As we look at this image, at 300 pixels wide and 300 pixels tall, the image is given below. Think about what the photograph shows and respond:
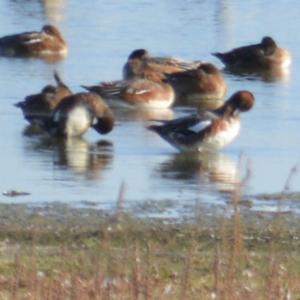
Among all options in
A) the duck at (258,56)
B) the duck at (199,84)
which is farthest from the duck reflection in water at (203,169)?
the duck at (258,56)

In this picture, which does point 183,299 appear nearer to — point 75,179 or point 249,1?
point 75,179

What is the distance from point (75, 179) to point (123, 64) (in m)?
8.56

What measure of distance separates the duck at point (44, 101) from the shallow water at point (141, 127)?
15 cm

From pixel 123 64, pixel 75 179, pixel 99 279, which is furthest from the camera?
pixel 123 64

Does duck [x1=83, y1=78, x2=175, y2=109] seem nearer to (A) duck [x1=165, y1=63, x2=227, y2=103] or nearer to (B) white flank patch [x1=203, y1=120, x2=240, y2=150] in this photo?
(A) duck [x1=165, y1=63, x2=227, y2=103]

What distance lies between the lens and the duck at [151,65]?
1888 cm

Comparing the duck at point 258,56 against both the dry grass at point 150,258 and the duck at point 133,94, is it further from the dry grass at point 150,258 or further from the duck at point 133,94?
the dry grass at point 150,258

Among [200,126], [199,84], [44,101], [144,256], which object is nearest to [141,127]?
[44,101]

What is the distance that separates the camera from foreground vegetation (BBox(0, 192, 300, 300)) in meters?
5.82

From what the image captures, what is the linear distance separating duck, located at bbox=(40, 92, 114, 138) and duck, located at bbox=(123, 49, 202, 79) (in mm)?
4243

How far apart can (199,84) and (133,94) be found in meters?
1.85

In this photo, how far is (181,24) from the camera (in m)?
25.6

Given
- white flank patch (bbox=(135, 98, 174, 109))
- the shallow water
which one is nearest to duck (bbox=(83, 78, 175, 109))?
white flank patch (bbox=(135, 98, 174, 109))

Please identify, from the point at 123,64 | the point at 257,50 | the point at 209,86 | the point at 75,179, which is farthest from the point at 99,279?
the point at 257,50
